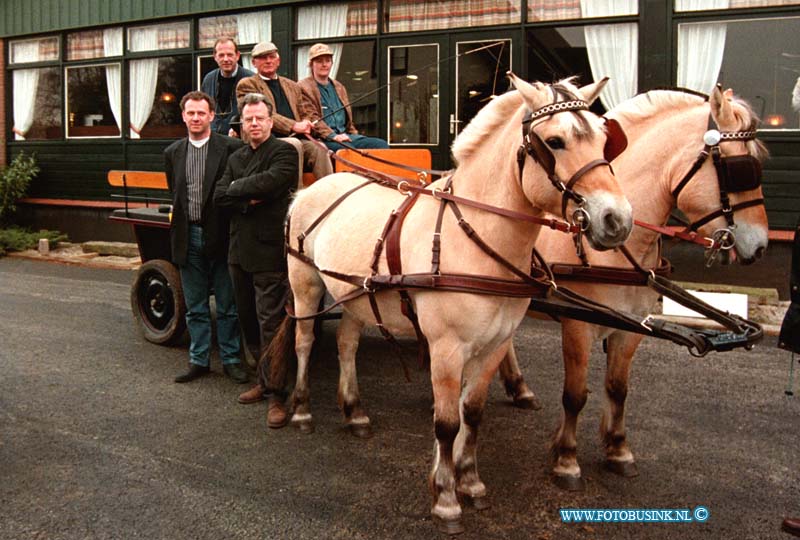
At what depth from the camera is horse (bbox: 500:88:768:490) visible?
11.2 ft

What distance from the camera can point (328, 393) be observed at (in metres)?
5.46

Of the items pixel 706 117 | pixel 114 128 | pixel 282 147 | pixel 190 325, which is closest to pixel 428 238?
pixel 706 117

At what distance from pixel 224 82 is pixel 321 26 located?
15.3 ft

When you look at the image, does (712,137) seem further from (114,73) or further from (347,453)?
(114,73)

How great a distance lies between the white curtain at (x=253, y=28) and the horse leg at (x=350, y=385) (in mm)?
8006

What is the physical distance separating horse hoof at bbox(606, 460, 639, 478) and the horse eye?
2096 mm

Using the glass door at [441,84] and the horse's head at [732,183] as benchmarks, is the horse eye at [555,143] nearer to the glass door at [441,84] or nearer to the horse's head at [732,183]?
the horse's head at [732,183]

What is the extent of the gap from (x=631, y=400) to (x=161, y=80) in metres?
10.9

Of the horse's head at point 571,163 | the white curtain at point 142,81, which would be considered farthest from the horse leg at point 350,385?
the white curtain at point 142,81

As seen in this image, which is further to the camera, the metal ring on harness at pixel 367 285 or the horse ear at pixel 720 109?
the metal ring on harness at pixel 367 285

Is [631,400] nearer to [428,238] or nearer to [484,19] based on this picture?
[428,238]

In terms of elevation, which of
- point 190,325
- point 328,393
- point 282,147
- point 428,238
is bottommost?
point 328,393

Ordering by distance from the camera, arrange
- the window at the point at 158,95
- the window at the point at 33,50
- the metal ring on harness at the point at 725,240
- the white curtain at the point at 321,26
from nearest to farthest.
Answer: the metal ring on harness at the point at 725,240, the white curtain at the point at 321,26, the window at the point at 158,95, the window at the point at 33,50

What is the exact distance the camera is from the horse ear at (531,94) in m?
2.88
